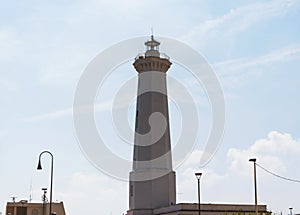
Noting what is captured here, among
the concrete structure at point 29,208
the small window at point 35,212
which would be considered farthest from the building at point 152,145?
the small window at point 35,212

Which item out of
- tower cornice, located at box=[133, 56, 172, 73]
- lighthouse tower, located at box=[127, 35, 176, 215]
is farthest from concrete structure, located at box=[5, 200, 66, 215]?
tower cornice, located at box=[133, 56, 172, 73]

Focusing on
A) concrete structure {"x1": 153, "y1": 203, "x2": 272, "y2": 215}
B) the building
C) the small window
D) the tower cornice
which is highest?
the tower cornice

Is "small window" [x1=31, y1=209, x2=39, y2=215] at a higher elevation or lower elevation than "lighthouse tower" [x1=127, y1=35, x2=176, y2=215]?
lower

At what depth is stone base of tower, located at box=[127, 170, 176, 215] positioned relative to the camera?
192 feet

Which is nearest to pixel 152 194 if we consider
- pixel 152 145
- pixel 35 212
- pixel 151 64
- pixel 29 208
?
pixel 152 145

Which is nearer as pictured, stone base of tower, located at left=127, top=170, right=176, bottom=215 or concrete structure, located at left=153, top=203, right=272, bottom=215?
concrete structure, located at left=153, top=203, right=272, bottom=215

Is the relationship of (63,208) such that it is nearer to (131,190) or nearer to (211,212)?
(131,190)

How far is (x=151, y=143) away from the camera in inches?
2391

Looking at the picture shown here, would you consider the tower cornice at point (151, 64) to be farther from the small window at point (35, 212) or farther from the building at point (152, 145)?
the small window at point (35, 212)

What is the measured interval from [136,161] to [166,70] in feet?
36.0

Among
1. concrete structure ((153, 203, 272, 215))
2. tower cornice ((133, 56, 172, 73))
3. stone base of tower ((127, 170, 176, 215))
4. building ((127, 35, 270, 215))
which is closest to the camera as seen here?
concrete structure ((153, 203, 272, 215))

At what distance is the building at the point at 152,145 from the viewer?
5903 cm

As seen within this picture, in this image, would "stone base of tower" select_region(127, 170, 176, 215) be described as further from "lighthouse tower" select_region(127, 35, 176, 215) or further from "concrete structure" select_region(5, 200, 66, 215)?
"concrete structure" select_region(5, 200, 66, 215)

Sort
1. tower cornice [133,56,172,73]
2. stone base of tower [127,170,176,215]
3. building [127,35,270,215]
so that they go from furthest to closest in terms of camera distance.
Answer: tower cornice [133,56,172,73], building [127,35,270,215], stone base of tower [127,170,176,215]
